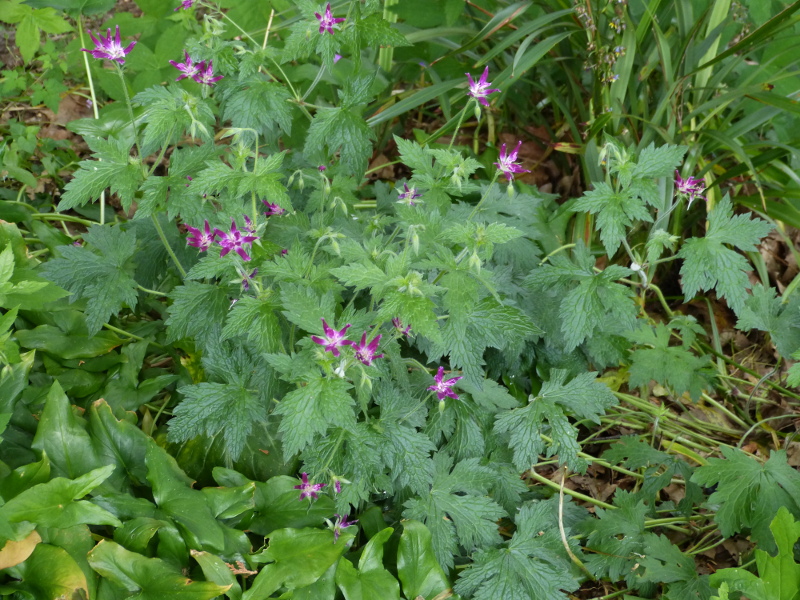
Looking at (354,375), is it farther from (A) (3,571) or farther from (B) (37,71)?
(B) (37,71)

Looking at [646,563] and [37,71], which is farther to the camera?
[37,71]

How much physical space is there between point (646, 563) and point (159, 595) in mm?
1108

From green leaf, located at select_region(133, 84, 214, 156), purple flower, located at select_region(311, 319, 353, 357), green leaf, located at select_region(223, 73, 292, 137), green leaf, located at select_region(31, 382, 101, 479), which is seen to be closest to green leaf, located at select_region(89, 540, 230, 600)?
green leaf, located at select_region(31, 382, 101, 479)

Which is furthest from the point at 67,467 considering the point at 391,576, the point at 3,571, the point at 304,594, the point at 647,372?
the point at 647,372

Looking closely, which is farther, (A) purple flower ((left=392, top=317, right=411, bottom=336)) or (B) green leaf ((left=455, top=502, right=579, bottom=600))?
(B) green leaf ((left=455, top=502, right=579, bottom=600))

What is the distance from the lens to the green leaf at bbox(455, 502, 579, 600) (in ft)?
5.08

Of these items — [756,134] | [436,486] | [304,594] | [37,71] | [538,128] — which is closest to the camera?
[304,594]

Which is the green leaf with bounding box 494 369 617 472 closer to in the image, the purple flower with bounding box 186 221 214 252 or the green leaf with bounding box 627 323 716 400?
the green leaf with bounding box 627 323 716 400

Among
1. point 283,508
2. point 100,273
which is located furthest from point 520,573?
point 100,273

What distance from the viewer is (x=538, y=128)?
287cm

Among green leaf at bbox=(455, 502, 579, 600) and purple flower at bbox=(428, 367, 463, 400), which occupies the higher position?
purple flower at bbox=(428, 367, 463, 400)

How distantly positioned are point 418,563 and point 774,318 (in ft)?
4.09

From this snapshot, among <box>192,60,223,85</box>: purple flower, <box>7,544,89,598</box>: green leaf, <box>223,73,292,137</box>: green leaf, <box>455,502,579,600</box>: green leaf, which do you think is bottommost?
<box>455,502,579,600</box>: green leaf

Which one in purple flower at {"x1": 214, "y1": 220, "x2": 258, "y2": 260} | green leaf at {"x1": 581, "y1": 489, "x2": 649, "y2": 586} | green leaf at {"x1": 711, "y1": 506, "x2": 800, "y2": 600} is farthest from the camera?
green leaf at {"x1": 581, "y1": 489, "x2": 649, "y2": 586}
